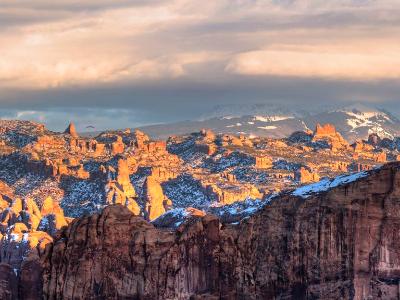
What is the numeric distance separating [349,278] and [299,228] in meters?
10.3

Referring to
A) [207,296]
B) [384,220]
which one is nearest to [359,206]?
[384,220]

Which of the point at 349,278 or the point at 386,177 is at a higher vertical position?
the point at 386,177

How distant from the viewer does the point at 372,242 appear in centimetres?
19462

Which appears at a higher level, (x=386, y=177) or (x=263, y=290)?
(x=386, y=177)

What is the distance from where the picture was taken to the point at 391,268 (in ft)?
632

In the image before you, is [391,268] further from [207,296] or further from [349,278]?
[207,296]

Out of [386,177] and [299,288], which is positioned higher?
[386,177]

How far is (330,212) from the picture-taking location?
651 ft

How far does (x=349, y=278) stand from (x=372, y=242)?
5319 millimetres

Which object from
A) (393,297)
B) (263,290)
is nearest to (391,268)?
(393,297)

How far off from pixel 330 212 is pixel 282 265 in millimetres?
8672

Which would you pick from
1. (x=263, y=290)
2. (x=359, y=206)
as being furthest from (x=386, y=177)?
(x=263, y=290)

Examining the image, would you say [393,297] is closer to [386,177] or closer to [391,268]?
[391,268]

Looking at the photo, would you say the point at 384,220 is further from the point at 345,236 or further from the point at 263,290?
the point at 263,290
